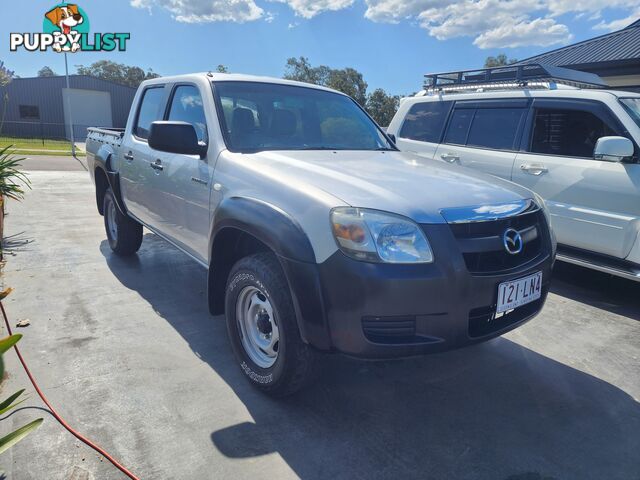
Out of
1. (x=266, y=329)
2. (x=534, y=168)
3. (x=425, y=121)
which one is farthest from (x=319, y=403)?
(x=425, y=121)

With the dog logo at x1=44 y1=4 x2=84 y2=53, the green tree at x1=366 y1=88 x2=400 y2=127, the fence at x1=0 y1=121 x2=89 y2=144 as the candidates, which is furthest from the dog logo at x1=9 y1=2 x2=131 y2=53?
the green tree at x1=366 y1=88 x2=400 y2=127

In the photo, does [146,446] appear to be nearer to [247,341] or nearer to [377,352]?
[247,341]

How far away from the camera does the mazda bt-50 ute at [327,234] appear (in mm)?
2182

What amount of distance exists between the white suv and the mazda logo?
2.36 meters

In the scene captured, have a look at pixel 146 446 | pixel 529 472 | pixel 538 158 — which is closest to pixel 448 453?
pixel 529 472

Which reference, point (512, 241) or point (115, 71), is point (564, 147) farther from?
point (115, 71)

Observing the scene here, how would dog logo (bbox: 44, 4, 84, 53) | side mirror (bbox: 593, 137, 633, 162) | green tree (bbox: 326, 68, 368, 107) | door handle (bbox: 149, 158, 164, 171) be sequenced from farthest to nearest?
green tree (bbox: 326, 68, 368, 107) → dog logo (bbox: 44, 4, 84, 53) → side mirror (bbox: 593, 137, 633, 162) → door handle (bbox: 149, 158, 164, 171)

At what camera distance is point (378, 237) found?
218cm

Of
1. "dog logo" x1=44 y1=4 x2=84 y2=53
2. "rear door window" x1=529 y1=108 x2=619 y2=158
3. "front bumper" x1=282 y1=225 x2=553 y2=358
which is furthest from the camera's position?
"dog logo" x1=44 y1=4 x2=84 y2=53

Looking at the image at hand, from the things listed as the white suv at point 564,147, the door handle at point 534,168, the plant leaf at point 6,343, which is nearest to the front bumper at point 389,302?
the plant leaf at point 6,343

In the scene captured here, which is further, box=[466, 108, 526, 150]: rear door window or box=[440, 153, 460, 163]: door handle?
box=[440, 153, 460, 163]: door handle

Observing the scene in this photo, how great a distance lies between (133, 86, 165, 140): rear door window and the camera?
426 cm

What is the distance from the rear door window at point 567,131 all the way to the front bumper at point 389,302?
3.25m

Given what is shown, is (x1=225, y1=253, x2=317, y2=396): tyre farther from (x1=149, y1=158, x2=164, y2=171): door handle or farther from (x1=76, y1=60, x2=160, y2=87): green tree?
(x1=76, y1=60, x2=160, y2=87): green tree
